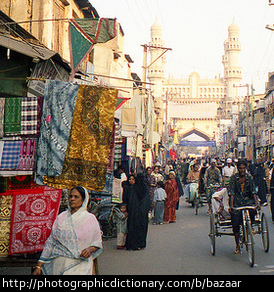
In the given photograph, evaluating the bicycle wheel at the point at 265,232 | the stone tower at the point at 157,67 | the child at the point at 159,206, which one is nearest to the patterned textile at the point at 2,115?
the bicycle wheel at the point at 265,232

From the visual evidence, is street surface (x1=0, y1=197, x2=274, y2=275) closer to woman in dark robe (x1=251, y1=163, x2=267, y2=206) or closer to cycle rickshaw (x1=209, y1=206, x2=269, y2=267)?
cycle rickshaw (x1=209, y1=206, x2=269, y2=267)

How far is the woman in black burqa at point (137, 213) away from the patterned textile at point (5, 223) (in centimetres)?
281

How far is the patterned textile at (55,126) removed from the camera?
5367 millimetres

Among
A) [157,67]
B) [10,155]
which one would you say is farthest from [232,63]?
[10,155]

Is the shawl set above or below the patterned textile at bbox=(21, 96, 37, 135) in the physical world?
below

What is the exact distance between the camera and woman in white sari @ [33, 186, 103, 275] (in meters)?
3.86

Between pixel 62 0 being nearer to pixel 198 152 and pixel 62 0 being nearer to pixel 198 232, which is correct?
pixel 198 232

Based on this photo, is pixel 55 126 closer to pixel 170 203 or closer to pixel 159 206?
pixel 159 206

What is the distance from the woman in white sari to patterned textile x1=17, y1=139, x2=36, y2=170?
5.24 feet

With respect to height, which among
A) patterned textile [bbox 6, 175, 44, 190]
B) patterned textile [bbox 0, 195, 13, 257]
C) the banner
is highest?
the banner

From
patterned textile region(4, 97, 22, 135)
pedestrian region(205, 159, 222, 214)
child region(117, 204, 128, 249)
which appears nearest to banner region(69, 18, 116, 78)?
patterned textile region(4, 97, 22, 135)

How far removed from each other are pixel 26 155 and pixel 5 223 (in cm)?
86

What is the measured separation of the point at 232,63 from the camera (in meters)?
89.1
